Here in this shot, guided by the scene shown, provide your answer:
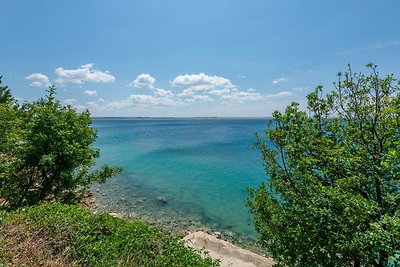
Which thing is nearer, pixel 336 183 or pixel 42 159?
pixel 336 183

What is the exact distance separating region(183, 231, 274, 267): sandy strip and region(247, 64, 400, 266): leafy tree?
18.2 feet

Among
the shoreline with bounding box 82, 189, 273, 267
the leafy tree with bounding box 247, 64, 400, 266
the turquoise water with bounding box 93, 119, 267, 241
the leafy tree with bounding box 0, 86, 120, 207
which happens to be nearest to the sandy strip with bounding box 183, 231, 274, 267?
the shoreline with bounding box 82, 189, 273, 267

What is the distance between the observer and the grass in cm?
635

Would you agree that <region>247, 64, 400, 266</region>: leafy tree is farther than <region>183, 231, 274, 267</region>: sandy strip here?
No

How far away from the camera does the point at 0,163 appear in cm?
1229

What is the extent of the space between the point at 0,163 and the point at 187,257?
11.9m

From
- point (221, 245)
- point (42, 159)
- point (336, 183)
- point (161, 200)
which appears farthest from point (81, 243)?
point (161, 200)

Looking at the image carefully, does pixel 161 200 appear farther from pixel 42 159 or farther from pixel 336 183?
pixel 336 183

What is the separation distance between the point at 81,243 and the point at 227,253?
993 centimetres

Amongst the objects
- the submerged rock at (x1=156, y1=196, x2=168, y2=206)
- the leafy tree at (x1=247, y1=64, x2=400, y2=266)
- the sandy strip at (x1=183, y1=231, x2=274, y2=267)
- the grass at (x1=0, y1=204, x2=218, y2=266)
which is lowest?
the submerged rock at (x1=156, y1=196, x2=168, y2=206)

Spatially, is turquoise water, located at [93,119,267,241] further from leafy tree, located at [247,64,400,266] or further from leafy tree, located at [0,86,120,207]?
leafy tree, located at [247,64,400,266]

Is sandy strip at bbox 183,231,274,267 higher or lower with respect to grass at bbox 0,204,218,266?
lower

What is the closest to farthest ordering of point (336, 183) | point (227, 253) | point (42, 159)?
point (336, 183) → point (42, 159) → point (227, 253)

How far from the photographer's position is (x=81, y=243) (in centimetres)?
694
